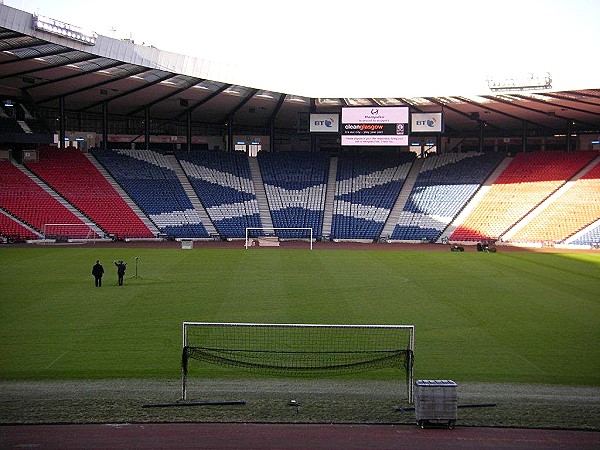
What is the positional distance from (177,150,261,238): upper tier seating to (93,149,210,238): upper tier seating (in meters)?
1.54

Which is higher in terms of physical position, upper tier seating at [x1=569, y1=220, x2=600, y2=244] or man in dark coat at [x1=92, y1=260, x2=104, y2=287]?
upper tier seating at [x1=569, y1=220, x2=600, y2=244]

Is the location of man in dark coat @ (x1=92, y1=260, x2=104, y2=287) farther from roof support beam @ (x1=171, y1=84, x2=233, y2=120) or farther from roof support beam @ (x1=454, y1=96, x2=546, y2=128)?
roof support beam @ (x1=454, y1=96, x2=546, y2=128)

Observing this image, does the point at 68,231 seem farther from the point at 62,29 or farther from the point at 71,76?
the point at 62,29

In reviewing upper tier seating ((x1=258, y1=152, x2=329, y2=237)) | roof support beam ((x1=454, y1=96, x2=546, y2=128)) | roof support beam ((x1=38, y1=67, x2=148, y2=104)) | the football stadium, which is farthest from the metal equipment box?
roof support beam ((x1=454, y1=96, x2=546, y2=128))

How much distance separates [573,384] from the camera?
16.2m

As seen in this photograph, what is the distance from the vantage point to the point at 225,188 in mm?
61531

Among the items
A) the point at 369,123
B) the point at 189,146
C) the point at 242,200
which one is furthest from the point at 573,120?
the point at 189,146

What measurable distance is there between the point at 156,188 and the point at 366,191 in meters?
17.9

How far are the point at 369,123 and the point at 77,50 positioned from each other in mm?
24772

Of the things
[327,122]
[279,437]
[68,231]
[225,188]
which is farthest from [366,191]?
[279,437]

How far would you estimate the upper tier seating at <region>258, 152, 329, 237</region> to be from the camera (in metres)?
58.2

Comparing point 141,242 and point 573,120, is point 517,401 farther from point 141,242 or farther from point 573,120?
point 573,120

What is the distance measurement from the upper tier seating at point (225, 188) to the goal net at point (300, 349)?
3548cm

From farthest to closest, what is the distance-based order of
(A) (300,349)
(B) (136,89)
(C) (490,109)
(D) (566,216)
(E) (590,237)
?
(C) (490,109)
(B) (136,89)
(D) (566,216)
(E) (590,237)
(A) (300,349)
